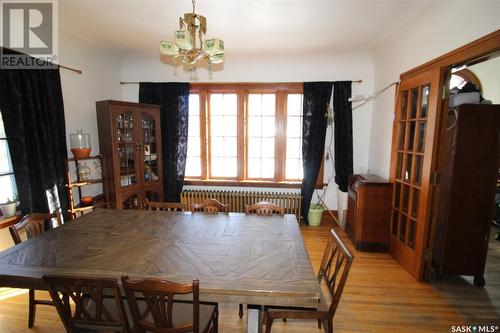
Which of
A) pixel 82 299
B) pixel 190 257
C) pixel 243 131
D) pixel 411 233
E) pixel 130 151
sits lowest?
pixel 411 233

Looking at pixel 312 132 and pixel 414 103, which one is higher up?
pixel 414 103

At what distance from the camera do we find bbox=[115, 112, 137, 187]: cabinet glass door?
3.42 m

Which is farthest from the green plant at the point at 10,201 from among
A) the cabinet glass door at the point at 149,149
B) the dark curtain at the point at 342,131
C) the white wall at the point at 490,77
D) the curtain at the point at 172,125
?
the white wall at the point at 490,77

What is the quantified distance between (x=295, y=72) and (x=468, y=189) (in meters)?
2.65

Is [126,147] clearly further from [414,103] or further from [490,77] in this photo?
[490,77]

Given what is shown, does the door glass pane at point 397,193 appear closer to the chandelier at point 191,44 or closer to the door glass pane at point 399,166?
the door glass pane at point 399,166

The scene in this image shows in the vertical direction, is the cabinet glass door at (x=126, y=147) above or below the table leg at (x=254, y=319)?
above

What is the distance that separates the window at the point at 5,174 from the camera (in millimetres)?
2482

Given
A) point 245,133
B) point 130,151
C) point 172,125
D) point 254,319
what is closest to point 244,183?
point 245,133

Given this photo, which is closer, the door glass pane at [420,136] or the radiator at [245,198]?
the door glass pane at [420,136]

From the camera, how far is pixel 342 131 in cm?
376

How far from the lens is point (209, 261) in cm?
147

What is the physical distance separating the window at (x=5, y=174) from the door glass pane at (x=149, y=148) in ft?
4.79

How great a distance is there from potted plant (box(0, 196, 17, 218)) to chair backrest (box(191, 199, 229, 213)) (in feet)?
6.06
